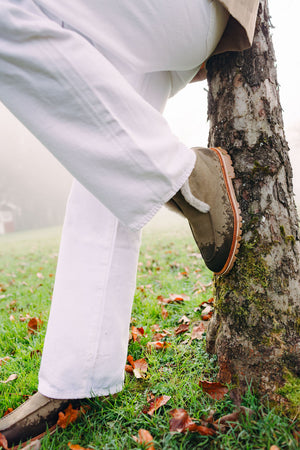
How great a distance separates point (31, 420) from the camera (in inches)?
43.4

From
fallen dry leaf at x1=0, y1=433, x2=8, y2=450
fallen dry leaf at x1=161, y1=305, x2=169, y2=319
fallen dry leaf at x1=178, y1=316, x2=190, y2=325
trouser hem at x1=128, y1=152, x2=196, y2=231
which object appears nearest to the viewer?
trouser hem at x1=128, y1=152, x2=196, y2=231

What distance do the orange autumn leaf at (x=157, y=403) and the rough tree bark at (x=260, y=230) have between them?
229mm

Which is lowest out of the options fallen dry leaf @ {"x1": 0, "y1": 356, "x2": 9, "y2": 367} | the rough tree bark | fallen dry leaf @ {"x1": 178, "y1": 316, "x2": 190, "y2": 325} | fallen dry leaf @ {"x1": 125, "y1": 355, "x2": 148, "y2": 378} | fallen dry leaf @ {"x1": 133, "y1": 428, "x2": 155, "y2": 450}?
fallen dry leaf @ {"x1": 0, "y1": 356, "x2": 9, "y2": 367}

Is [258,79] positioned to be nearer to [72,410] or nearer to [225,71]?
[225,71]

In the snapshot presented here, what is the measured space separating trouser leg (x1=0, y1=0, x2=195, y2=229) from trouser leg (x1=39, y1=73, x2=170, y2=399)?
220 millimetres

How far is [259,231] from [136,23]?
A: 0.75 meters

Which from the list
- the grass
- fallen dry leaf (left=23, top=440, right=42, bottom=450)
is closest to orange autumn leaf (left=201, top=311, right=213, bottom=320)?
the grass

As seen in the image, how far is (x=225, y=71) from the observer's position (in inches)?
45.7

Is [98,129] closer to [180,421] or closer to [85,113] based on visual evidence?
[85,113]

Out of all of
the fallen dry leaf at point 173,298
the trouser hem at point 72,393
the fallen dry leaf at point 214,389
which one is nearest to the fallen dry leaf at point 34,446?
the trouser hem at point 72,393

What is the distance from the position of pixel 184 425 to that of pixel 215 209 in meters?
0.70

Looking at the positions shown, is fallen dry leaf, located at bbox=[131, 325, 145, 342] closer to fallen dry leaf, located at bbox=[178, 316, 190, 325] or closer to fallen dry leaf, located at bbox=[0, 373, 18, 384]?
fallen dry leaf, located at bbox=[178, 316, 190, 325]

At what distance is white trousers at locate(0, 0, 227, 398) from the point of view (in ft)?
2.74

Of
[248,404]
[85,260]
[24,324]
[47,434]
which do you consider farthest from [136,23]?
[24,324]
